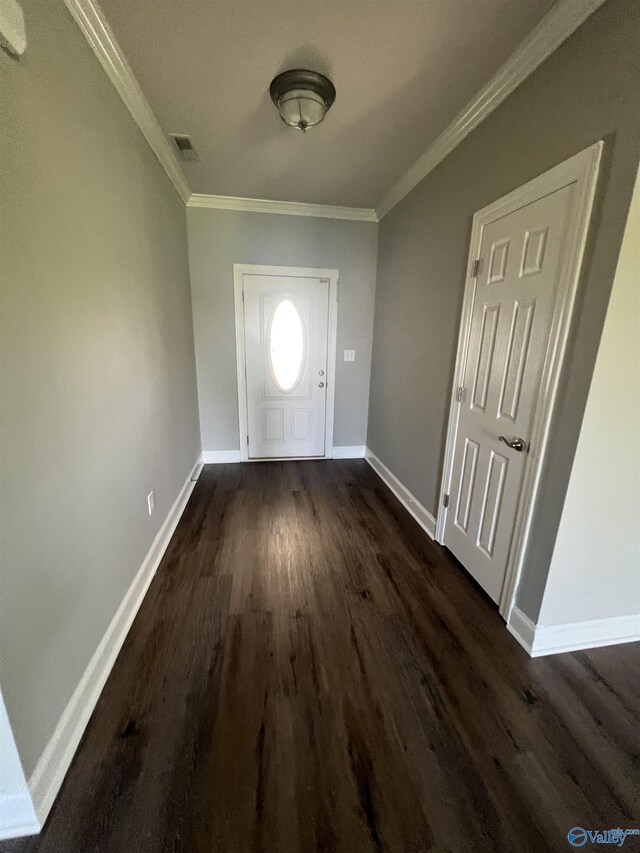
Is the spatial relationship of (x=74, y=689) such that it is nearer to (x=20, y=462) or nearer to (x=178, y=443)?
(x=20, y=462)

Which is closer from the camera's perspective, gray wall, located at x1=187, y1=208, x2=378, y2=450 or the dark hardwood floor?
the dark hardwood floor

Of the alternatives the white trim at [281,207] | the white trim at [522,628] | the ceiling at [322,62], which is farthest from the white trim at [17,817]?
the white trim at [281,207]

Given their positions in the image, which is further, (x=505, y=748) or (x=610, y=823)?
(x=505, y=748)

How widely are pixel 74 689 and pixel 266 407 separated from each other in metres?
2.68

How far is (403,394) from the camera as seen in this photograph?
2.86m

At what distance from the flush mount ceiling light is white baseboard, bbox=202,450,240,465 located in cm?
281

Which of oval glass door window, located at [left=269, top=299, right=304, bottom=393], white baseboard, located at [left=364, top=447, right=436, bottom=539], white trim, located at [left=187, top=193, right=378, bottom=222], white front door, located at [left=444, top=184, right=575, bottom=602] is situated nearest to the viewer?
white front door, located at [left=444, top=184, right=575, bottom=602]

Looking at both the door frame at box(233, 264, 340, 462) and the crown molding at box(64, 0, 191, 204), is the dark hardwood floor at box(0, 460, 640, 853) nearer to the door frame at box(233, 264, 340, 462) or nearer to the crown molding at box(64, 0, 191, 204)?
the door frame at box(233, 264, 340, 462)

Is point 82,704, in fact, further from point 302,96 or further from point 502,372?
point 302,96

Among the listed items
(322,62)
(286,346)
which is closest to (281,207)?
(286,346)

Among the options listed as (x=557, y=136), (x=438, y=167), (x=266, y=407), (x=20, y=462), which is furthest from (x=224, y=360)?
(x=557, y=136)

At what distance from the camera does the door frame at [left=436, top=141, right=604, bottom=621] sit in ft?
4.01

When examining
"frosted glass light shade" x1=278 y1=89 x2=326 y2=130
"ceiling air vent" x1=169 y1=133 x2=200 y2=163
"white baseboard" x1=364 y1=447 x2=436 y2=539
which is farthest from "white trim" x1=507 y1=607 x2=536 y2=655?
"ceiling air vent" x1=169 y1=133 x2=200 y2=163

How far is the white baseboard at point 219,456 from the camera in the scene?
361 centimetres
